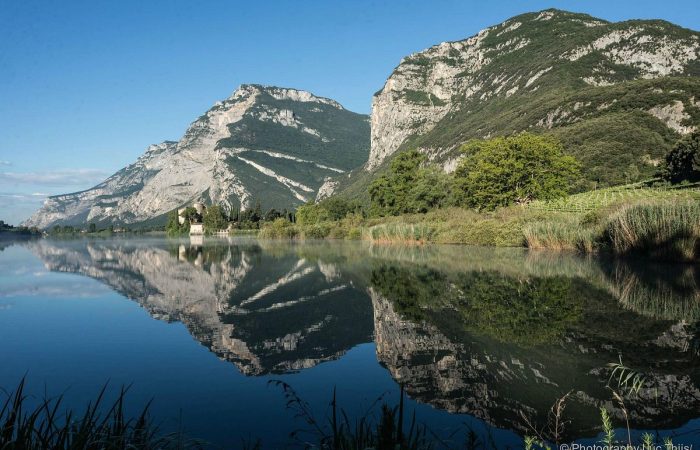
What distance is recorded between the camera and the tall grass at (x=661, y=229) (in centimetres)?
2219

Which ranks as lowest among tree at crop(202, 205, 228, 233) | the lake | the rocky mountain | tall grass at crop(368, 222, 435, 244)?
the lake

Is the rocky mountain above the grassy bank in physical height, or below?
above

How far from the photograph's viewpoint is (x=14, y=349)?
10.9 meters

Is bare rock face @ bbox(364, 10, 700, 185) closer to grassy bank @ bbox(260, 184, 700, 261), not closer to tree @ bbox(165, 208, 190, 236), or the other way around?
grassy bank @ bbox(260, 184, 700, 261)

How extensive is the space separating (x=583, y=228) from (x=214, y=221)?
445ft

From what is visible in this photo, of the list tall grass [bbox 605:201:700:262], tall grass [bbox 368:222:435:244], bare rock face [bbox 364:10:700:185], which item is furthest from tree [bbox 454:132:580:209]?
bare rock face [bbox 364:10:700:185]

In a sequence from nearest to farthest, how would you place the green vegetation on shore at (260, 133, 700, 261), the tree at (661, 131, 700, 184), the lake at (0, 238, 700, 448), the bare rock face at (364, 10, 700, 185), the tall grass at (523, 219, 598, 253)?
the lake at (0, 238, 700, 448) < the green vegetation on shore at (260, 133, 700, 261) < the tall grass at (523, 219, 598, 253) < the tree at (661, 131, 700, 184) < the bare rock face at (364, 10, 700, 185)

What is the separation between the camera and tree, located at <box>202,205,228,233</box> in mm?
151975

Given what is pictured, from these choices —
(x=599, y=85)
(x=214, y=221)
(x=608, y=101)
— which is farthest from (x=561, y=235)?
(x=599, y=85)

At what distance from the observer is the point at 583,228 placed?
108 feet

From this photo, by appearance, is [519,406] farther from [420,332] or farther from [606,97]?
[606,97]

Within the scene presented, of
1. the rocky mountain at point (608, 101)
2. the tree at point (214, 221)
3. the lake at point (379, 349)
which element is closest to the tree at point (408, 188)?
the rocky mountain at point (608, 101)

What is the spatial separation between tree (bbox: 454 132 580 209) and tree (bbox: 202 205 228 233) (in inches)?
4327

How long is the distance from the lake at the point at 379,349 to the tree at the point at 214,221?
134m
